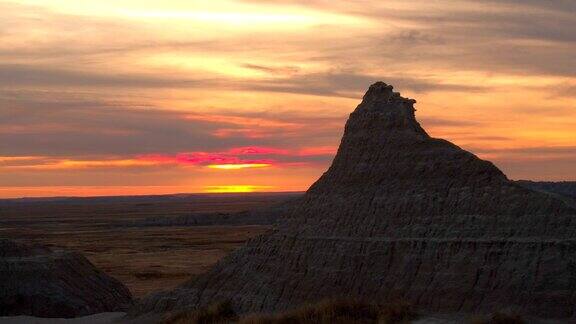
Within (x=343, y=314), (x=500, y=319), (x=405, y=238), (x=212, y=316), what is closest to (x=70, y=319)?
(x=212, y=316)

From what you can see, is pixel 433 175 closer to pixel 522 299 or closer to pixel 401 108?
pixel 401 108

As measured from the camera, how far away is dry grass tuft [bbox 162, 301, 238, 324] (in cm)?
2391

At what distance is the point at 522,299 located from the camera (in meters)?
20.4

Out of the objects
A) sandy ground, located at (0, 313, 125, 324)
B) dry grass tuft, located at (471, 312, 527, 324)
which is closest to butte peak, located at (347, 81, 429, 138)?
dry grass tuft, located at (471, 312, 527, 324)

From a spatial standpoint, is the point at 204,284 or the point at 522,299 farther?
the point at 204,284

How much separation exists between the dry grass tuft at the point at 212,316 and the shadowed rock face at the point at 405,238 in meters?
0.78

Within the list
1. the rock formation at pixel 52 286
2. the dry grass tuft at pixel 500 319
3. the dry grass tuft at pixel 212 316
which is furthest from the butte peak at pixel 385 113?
the rock formation at pixel 52 286

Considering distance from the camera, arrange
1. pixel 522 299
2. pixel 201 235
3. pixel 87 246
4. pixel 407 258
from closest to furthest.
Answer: pixel 522 299, pixel 407 258, pixel 87 246, pixel 201 235

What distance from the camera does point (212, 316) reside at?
24125 millimetres

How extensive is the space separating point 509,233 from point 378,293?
3.99 metres

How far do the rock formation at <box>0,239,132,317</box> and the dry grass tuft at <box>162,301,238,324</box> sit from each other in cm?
958

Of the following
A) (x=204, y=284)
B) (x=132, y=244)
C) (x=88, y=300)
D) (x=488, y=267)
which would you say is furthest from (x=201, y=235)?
(x=488, y=267)

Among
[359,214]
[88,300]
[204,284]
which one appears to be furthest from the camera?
[88,300]

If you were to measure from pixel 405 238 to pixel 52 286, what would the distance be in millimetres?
17230
